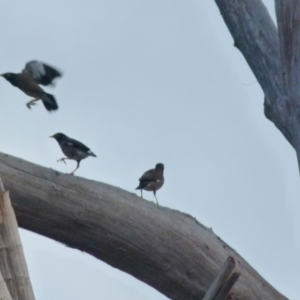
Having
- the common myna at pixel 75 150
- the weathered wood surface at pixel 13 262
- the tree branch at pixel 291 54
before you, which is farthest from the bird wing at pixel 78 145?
the weathered wood surface at pixel 13 262

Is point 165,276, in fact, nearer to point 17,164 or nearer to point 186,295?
point 186,295

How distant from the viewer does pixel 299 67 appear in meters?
3.44

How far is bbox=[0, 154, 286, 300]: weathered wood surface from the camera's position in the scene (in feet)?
14.2

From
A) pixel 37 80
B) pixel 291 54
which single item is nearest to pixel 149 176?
pixel 37 80

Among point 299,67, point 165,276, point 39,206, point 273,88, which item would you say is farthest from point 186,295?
point 299,67

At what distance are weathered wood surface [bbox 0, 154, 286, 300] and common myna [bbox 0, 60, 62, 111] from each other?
6.69 feet

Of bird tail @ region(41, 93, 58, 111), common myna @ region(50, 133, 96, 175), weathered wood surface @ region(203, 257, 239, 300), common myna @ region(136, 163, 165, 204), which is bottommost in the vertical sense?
weathered wood surface @ region(203, 257, 239, 300)

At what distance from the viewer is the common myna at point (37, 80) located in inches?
254

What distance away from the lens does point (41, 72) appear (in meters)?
6.60

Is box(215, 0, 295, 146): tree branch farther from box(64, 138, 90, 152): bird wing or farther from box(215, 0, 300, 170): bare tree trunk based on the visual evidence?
box(64, 138, 90, 152): bird wing

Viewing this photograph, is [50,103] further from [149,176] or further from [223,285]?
[223,285]

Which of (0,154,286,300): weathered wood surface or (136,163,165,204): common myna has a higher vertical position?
(136,163,165,204): common myna

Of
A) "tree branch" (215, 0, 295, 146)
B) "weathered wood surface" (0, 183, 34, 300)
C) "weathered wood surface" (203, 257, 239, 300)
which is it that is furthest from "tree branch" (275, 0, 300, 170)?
"weathered wood surface" (0, 183, 34, 300)

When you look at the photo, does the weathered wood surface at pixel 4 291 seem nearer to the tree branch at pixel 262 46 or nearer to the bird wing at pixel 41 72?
the tree branch at pixel 262 46
